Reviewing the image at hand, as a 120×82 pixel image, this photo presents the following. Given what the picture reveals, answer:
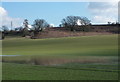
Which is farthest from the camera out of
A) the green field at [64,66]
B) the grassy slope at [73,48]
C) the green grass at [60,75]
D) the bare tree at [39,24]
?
the bare tree at [39,24]

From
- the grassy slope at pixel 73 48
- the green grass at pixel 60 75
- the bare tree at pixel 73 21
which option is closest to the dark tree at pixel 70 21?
the bare tree at pixel 73 21

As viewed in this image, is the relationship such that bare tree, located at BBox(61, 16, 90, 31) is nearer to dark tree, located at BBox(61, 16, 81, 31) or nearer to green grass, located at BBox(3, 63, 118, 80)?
dark tree, located at BBox(61, 16, 81, 31)

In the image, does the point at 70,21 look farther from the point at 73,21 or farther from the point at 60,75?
the point at 60,75

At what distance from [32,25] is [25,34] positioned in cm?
922

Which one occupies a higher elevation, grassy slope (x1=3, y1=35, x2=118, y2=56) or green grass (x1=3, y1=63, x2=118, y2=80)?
green grass (x1=3, y1=63, x2=118, y2=80)

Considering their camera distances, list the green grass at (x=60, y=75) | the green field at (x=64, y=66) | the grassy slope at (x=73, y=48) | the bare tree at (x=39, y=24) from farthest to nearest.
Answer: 1. the bare tree at (x=39, y=24)
2. the grassy slope at (x=73, y=48)
3. the green field at (x=64, y=66)
4. the green grass at (x=60, y=75)

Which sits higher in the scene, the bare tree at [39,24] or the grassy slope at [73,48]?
the bare tree at [39,24]

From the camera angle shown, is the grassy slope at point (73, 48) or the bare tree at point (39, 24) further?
the bare tree at point (39, 24)

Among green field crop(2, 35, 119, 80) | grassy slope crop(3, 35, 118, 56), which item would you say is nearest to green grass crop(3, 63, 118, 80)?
green field crop(2, 35, 119, 80)

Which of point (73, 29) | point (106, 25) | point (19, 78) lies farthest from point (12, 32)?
point (19, 78)

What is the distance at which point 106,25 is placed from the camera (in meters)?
96.7

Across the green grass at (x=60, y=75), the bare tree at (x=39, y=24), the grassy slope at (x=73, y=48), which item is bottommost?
the grassy slope at (x=73, y=48)

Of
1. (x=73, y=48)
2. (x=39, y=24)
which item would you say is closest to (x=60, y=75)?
(x=73, y=48)

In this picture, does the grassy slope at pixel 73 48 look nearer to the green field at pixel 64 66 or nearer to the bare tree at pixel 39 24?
the green field at pixel 64 66
